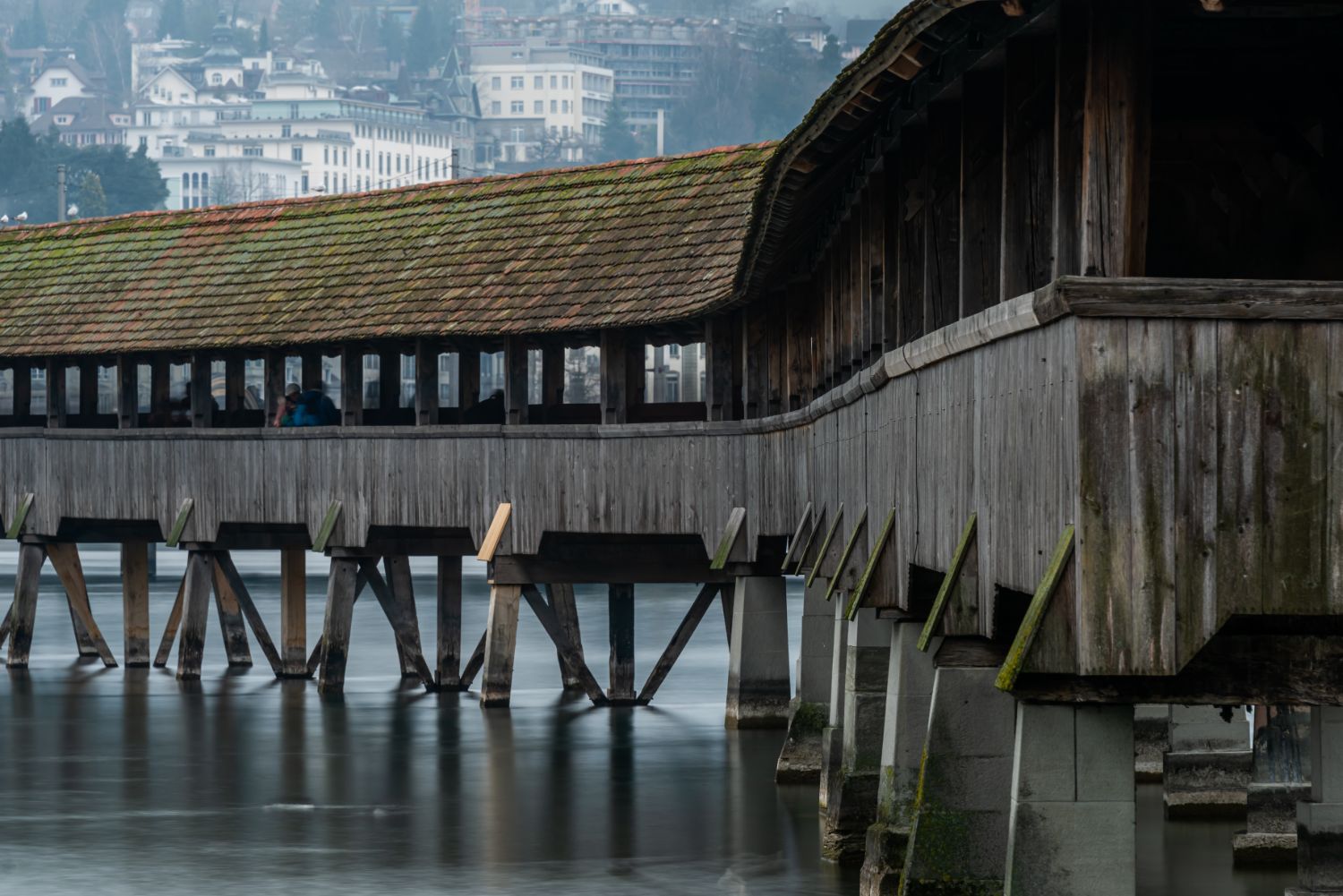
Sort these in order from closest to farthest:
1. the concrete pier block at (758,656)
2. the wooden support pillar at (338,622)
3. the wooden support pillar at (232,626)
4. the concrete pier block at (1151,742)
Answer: the concrete pier block at (1151,742), the concrete pier block at (758,656), the wooden support pillar at (338,622), the wooden support pillar at (232,626)

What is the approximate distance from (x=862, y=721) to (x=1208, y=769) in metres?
3.49

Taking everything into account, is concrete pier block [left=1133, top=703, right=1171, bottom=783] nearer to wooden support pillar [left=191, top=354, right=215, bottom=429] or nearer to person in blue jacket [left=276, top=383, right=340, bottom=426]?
person in blue jacket [left=276, top=383, right=340, bottom=426]

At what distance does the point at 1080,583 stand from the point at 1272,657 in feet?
3.08

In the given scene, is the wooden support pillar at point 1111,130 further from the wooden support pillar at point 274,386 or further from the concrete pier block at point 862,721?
the wooden support pillar at point 274,386

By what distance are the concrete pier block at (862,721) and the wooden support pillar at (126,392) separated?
1623cm

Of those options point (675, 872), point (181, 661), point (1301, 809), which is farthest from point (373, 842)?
point (181, 661)

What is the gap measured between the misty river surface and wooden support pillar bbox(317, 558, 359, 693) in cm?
39

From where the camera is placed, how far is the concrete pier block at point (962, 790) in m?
11.1

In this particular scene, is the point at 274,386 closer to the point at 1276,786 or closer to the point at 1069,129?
the point at 1276,786

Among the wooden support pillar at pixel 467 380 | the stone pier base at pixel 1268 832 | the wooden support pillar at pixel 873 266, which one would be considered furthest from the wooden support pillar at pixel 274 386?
the stone pier base at pixel 1268 832

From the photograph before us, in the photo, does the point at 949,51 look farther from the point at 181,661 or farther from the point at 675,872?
the point at 181,661

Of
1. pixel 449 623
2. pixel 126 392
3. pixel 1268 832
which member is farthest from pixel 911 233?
pixel 126 392

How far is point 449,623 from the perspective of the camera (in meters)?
30.1

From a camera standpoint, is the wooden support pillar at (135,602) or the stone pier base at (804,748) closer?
the stone pier base at (804,748)
